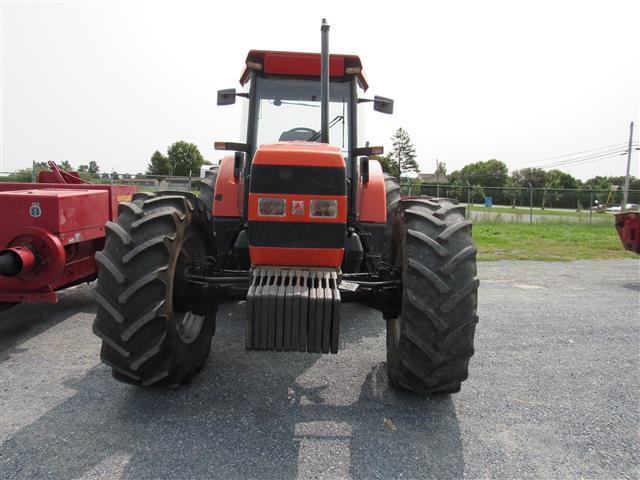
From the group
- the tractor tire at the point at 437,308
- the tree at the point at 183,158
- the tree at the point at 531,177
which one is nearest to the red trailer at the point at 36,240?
the tractor tire at the point at 437,308

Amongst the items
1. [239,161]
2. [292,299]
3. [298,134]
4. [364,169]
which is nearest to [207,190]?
→ [239,161]

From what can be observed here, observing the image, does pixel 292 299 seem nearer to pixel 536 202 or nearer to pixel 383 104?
pixel 383 104

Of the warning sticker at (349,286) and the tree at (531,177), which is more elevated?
the tree at (531,177)

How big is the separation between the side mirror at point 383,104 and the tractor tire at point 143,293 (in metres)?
2.17

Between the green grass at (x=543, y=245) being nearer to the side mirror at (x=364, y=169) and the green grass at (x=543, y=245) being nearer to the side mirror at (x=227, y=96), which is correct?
the side mirror at (x=364, y=169)

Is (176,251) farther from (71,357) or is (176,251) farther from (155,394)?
(71,357)

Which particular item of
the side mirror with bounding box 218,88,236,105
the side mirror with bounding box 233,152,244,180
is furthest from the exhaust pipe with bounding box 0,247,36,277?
the side mirror with bounding box 218,88,236,105

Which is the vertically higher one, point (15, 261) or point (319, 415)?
point (15, 261)

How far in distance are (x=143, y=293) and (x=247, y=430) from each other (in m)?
1.01

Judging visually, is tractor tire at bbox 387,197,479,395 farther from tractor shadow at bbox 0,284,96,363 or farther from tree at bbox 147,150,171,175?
tree at bbox 147,150,171,175

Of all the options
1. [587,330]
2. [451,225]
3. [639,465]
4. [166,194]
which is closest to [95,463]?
[166,194]

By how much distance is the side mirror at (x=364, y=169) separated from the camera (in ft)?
13.3

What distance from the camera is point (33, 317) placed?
492 cm

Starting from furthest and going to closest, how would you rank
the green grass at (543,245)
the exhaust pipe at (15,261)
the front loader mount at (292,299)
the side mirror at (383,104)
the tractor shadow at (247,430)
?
the green grass at (543,245), the side mirror at (383,104), the exhaust pipe at (15,261), the front loader mount at (292,299), the tractor shadow at (247,430)
